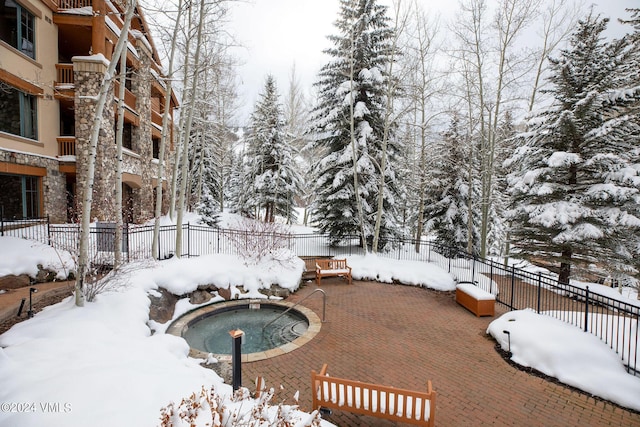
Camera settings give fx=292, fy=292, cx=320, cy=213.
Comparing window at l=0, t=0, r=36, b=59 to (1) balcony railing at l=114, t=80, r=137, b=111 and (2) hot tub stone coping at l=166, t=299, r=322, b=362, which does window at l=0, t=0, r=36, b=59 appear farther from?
→ (2) hot tub stone coping at l=166, t=299, r=322, b=362

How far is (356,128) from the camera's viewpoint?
1480 cm

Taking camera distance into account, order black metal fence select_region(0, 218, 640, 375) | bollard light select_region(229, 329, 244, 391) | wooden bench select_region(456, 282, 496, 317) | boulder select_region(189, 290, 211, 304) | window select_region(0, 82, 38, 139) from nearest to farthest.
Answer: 1. bollard light select_region(229, 329, 244, 391)
2. black metal fence select_region(0, 218, 640, 375)
3. wooden bench select_region(456, 282, 496, 317)
4. boulder select_region(189, 290, 211, 304)
5. window select_region(0, 82, 38, 139)

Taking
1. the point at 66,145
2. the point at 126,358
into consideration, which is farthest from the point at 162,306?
the point at 66,145

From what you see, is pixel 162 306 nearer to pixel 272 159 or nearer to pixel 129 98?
pixel 129 98

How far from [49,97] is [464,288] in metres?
18.3

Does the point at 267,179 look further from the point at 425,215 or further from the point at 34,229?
the point at 34,229

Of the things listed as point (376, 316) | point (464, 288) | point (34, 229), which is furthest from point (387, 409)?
point (34, 229)

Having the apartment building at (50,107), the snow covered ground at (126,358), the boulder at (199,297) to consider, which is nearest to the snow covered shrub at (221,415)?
the snow covered ground at (126,358)

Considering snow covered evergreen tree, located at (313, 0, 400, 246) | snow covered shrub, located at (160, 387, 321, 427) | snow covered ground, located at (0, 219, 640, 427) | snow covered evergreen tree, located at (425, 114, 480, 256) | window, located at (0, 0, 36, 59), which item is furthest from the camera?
snow covered evergreen tree, located at (425, 114, 480, 256)

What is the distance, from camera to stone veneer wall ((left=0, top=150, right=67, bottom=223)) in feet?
39.7

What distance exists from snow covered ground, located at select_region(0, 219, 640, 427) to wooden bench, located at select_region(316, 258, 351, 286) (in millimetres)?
3000

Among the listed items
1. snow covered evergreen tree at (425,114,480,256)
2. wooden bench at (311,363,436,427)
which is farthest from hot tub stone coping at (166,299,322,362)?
snow covered evergreen tree at (425,114,480,256)

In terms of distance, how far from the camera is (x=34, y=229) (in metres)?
11.1

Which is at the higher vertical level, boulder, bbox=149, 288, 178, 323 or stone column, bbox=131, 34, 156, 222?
stone column, bbox=131, 34, 156, 222
